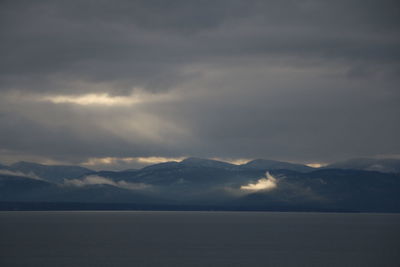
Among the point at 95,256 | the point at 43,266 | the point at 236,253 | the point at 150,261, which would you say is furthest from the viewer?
the point at 236,253

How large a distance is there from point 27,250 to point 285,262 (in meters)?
88.1

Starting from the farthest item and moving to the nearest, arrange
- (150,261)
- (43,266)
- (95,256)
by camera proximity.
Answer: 1. (95,256)
2. (150,261)
3. (43,266)

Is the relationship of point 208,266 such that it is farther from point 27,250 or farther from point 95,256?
point 27,250

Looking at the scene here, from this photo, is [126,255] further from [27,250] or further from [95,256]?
[27,250]

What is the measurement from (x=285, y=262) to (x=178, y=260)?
30786mm

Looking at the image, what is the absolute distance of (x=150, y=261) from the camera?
547 ft

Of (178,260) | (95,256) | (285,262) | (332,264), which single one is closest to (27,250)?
(95,256)

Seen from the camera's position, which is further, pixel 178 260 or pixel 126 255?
pixel 126 255

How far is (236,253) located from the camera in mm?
191750

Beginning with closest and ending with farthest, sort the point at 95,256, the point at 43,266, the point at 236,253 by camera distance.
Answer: the point at 43,266
the point at 95,256
the point at 236,253

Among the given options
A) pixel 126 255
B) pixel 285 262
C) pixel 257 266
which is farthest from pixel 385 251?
pixel 126 255

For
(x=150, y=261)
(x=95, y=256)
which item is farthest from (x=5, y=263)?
(x=150, y=261)

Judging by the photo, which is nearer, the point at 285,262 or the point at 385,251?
the point at 285,262

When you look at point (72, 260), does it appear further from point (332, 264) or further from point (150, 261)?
point (332, 264)
